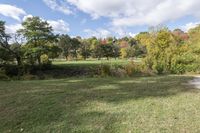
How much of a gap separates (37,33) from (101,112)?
22340mm

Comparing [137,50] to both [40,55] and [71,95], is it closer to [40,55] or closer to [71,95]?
[40,55]

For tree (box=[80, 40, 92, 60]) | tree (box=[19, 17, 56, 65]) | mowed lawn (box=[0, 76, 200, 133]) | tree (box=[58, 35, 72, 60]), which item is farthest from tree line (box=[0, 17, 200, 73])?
tree (box=[80, 40, 92, 60])

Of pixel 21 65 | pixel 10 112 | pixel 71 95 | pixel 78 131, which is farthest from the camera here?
pixel 21 65

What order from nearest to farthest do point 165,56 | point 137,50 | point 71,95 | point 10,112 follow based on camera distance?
point 10,112 → point 71,95 → point 165,56 → point 137,50

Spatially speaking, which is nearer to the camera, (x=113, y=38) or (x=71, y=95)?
(x=71, y=95)

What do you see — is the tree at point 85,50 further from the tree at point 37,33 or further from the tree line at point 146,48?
the tree at point 37,33

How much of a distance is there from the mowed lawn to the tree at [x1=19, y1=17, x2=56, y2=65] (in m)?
19.5

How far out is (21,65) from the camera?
2059cm

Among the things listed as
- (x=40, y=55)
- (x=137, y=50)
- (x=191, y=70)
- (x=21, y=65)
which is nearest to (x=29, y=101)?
(x=191, y=70)

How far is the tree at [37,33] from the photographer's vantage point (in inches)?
992

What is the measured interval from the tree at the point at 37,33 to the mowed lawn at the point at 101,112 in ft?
63.9

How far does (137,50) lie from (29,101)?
152 feet

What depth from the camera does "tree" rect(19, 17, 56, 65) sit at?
25.2m

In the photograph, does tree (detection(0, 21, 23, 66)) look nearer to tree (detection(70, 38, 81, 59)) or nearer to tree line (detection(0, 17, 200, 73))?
tree line (detection(0, 17, 200, 73))
